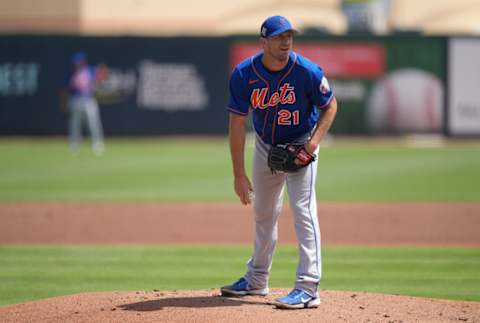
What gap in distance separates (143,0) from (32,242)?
28649mm

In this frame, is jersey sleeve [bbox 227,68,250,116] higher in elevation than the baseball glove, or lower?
higher

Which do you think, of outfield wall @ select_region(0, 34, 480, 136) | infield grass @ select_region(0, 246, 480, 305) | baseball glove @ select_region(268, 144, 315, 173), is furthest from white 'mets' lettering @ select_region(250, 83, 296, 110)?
outfield wall @ select_region(0, 34, 480, 136)

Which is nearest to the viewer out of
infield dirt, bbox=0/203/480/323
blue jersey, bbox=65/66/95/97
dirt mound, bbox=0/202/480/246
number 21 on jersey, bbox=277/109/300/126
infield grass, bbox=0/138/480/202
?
infield dirt, bbox=0/203/480/323

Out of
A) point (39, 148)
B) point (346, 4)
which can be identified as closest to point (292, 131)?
point (39, 148)

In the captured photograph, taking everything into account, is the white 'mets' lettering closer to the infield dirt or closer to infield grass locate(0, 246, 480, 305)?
the infield dirt

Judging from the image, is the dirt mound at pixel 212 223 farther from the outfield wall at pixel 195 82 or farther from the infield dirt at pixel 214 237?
the outfield wall at pixel 195 82

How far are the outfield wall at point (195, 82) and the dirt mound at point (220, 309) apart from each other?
1757 cm

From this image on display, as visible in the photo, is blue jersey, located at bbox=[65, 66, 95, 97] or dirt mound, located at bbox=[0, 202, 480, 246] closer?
dirt mound, located at bbox=[0, 202, 480, 246]

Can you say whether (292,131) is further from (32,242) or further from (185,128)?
(185,128)

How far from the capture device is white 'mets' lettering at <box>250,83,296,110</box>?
21.1ft

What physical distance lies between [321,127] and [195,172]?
1103cm

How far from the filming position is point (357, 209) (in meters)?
12.9

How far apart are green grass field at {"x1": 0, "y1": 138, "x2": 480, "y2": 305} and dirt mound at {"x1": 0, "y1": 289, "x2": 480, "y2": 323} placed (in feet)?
Answer: 2.43

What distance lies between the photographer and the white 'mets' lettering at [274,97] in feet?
21.1
